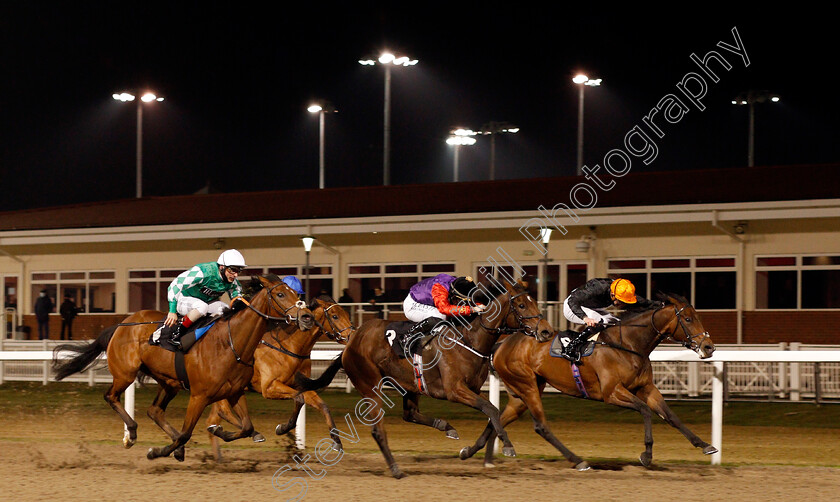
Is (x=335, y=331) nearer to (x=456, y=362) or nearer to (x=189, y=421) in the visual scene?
(x=456, y=362)

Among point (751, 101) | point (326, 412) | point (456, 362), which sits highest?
point (751, 101)

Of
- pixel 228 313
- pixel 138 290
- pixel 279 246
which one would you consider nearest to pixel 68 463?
pixel 228 313

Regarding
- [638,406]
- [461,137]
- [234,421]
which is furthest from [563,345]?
[461,137]

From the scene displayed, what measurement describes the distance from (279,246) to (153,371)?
12.8m

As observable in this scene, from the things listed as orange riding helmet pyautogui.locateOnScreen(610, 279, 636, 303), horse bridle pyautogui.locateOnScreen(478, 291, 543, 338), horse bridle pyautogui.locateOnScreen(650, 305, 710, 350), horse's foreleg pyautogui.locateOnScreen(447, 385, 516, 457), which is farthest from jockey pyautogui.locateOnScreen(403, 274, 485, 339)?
horse bridle pyautogui.locateOnScreen(650, 305, 710, 350)

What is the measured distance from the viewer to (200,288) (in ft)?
26.6

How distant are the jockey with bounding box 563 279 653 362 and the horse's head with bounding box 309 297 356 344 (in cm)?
197

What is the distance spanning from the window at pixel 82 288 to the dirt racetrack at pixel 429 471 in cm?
1210

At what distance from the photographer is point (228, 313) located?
7.79 meters

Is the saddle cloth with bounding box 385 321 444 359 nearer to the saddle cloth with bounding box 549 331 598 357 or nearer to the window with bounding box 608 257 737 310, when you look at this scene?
the saddle cloth with bounding box 549 331 598 357

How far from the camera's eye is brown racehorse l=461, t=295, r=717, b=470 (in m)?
7.81

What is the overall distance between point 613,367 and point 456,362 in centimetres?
133

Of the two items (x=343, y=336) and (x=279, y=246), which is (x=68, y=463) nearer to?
(x=343, y=336)

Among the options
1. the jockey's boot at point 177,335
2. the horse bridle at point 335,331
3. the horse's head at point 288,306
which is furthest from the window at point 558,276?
the horse's head at point 288,306
